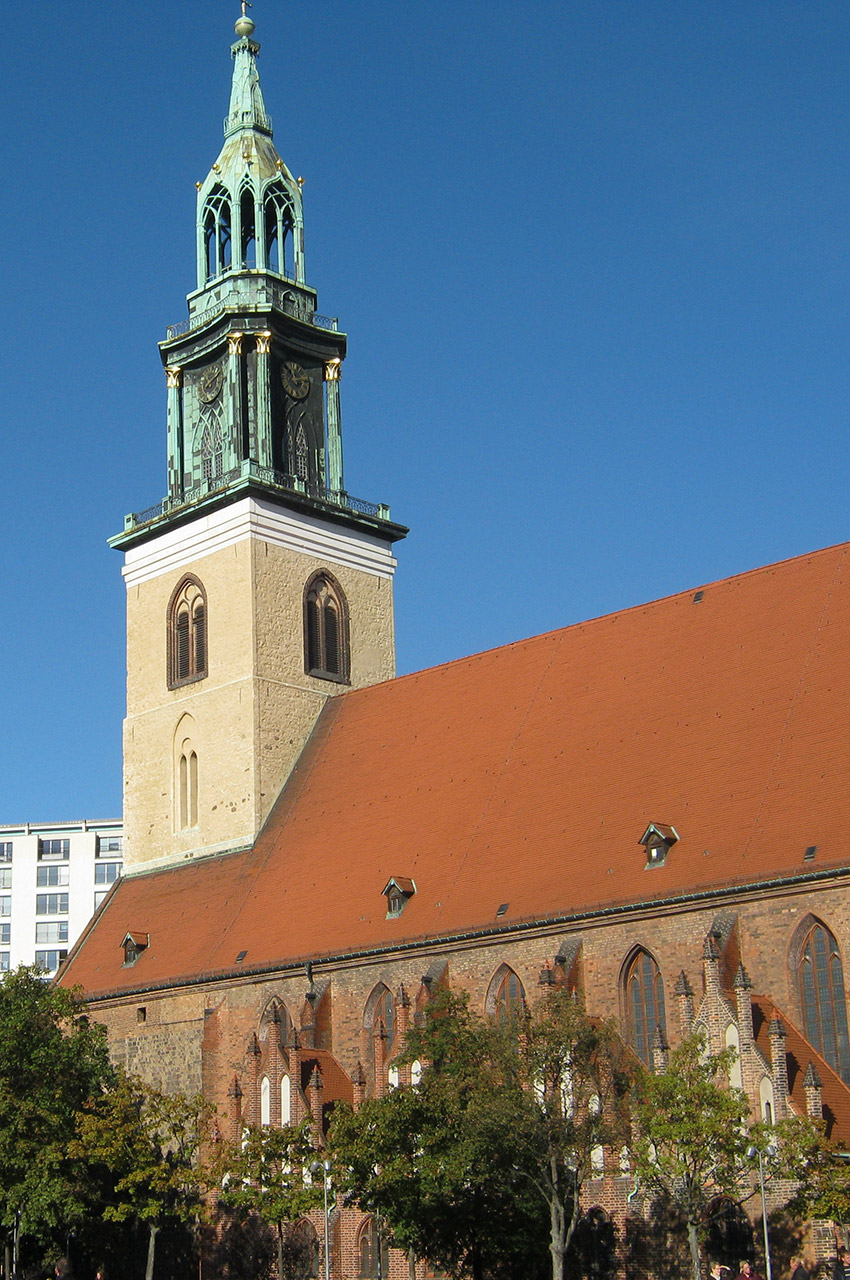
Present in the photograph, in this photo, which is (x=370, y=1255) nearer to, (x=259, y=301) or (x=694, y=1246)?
(x=694, y=1246)

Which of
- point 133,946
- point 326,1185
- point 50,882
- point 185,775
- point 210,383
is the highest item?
point 210,383

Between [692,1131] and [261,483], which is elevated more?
[261,483]

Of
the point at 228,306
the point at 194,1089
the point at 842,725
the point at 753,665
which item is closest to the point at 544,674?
the point at 753,665

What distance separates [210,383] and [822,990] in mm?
27637

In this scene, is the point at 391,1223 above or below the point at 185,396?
below

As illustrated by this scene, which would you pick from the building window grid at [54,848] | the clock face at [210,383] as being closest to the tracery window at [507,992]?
the clock face at [210,383]

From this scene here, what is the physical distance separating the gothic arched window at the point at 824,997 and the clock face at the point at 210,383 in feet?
86.8

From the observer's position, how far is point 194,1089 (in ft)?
133

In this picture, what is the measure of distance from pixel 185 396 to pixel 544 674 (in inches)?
643

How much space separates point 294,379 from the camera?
5028 cm

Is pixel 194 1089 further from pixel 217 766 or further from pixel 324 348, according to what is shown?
pixel 324 348

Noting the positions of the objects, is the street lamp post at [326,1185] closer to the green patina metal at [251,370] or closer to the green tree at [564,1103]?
the green tree at [564,1103]

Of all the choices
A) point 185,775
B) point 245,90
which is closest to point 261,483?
point 185,775

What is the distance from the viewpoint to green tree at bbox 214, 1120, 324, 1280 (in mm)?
32562
